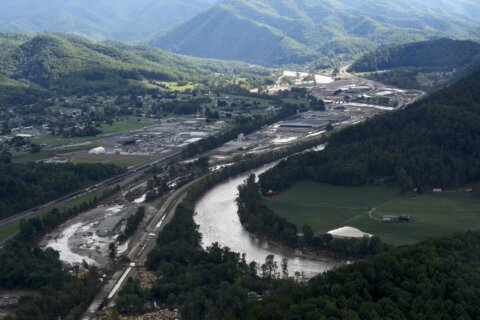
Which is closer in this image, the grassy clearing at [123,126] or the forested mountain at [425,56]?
the grassy clearing at [123,126]

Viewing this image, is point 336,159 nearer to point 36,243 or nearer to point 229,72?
point 36,243

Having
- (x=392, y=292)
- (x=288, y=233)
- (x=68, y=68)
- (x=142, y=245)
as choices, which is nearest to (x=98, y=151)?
(x=142, y=245)

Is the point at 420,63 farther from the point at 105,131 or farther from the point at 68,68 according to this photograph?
the point at 105,131

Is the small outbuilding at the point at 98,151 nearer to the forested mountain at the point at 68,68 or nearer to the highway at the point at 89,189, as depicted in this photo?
the highway at the point at 89,189

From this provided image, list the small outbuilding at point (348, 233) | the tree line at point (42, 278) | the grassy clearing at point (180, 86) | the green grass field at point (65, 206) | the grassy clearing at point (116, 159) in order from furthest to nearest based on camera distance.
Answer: the grassy clearing at point (180, 86) < the grassy clearing at point (116, 159) < the green grass field at point (65, 206) < the small outbuilding at point (348, 233) < the tree line at point (42, 278)

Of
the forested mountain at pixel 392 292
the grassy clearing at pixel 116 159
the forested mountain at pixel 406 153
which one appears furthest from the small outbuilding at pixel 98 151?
the forested mountain at pixel 392 292

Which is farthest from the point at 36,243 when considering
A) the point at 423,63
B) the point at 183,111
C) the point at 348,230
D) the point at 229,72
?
the point at 229,72
